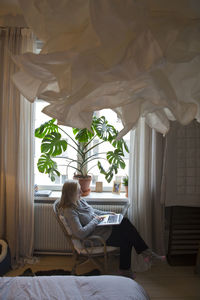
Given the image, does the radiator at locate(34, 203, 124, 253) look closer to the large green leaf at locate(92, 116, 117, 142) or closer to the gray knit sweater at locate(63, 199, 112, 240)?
the gray knit sweater at locate(63, 199, 112, 240)

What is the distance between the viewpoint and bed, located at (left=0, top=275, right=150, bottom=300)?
72.8 inches

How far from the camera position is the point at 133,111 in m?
0.94

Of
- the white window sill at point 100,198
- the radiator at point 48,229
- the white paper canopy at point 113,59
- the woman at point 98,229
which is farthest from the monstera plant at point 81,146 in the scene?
the white paper canopy at point 113,59

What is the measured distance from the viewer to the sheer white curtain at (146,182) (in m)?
3.55

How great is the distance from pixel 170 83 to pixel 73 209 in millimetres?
2541

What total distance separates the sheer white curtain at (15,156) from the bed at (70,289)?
1.52 metres

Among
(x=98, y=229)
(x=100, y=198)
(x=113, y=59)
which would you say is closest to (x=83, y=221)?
(x=98, y=229)

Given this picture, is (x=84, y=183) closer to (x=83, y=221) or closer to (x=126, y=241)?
(x=83, y=221)

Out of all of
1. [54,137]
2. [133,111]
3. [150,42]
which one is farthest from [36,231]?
[150,42]

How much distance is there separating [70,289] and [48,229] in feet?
6.11

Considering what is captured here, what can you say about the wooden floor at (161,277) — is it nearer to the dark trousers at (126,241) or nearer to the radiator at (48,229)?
the radiator at (48,229)

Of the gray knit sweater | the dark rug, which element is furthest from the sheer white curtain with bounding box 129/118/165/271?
the dark rug

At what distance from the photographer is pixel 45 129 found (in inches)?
148

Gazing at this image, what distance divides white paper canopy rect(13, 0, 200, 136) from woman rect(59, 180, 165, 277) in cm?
231
